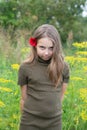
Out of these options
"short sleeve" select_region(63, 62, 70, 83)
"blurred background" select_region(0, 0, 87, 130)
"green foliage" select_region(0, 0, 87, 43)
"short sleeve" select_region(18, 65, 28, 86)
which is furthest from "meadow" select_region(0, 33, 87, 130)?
"green foliage" select_region(0, 0, 87, 43)

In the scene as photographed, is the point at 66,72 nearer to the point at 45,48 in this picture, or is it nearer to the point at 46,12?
the point at 45,48

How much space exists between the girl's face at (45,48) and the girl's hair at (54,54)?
0.03 meters

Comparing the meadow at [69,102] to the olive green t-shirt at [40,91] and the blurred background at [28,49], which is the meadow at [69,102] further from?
the olive green t-shirt at [40,91]

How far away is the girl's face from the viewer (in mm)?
3763

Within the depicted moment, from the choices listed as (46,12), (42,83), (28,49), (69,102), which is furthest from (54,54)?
(46,12)

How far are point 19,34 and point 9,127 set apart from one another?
613cm

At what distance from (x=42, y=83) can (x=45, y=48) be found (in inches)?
12.4

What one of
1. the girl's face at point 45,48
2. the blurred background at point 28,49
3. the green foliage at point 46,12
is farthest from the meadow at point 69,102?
the green foliage at point 46,12

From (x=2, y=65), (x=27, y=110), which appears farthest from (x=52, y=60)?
(x=2, y=65)

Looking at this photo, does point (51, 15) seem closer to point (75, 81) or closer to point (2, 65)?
point (2, 65)

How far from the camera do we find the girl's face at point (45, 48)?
12.3 feet

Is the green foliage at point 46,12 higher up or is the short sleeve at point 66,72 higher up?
the green foliage at point 46,12

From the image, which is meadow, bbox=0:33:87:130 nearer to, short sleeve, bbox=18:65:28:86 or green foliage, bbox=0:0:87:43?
short sleeve, bbox=18:65:28:86

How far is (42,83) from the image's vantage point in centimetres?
386
